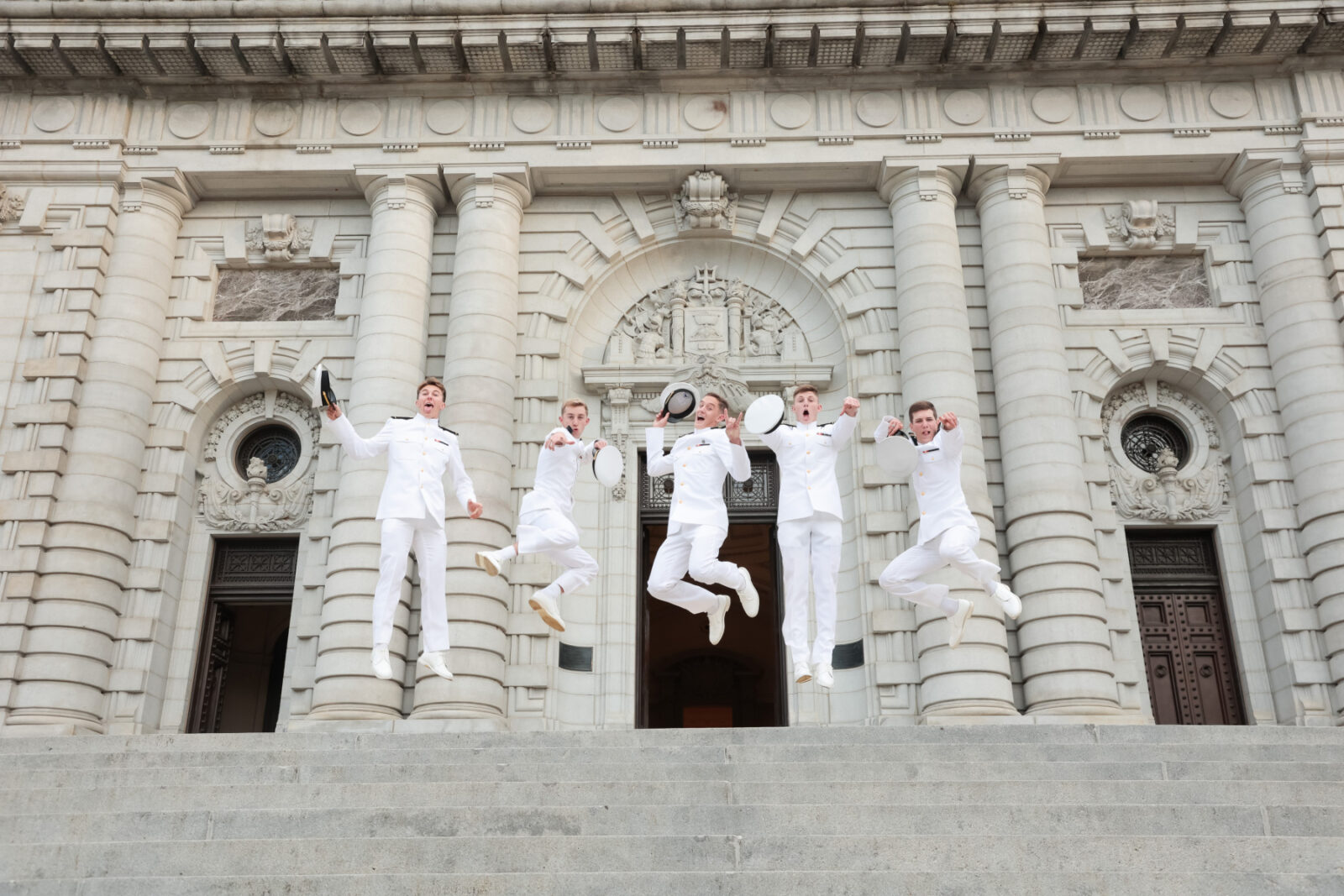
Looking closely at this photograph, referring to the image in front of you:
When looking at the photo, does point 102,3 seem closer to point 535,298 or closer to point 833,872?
point 535,298

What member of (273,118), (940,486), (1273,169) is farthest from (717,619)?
(1273,169)

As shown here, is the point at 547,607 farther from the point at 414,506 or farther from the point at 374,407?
the point at 374,407

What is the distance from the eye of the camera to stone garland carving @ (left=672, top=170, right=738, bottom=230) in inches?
736

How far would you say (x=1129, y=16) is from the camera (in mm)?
17734

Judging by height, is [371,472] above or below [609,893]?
above

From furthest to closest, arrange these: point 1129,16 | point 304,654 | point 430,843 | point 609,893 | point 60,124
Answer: point 60,124, point 1129,16, point 304,654, point 430,843, point 609,893

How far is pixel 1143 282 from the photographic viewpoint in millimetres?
18500

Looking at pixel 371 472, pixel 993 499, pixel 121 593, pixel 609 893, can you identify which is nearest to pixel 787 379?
pixel 993 499

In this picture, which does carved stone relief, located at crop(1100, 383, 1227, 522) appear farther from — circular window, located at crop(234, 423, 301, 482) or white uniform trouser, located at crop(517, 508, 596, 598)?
circular window, located at crop(234, 423, 301, 482)

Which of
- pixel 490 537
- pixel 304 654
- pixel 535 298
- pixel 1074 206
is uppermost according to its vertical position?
pixel 1074 206

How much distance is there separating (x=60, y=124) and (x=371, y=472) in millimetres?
8380

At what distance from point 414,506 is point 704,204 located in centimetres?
894

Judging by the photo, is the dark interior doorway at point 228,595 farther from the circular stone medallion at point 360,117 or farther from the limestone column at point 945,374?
the limestone column at point 945,374

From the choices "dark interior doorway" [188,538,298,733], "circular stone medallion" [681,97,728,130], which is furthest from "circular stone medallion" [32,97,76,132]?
"circular stone medallion" [681,97,728,130]
